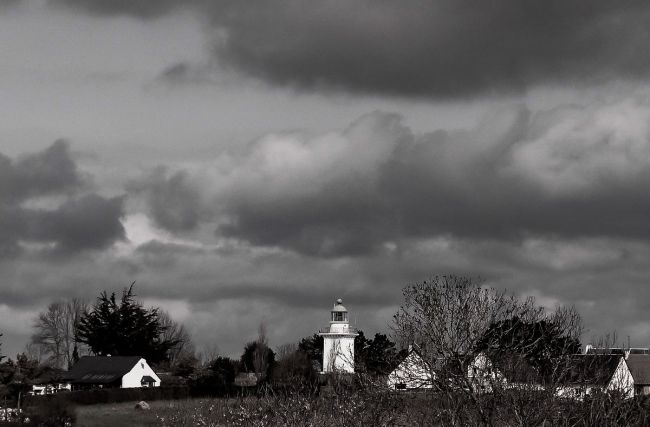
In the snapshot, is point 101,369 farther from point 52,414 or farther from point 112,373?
point 52,414

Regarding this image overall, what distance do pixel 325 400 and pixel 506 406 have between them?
17.6 meters

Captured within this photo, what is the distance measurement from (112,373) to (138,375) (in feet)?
8.14

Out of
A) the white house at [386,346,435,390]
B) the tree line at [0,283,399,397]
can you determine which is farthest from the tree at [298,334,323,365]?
the white house at [386,346,435,390]

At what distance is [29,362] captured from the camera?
67375 mm

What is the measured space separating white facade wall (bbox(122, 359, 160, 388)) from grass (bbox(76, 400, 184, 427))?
898 inches

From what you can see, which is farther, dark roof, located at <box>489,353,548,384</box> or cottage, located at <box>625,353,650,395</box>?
cottage, located at <box>625,353,650,395</box>

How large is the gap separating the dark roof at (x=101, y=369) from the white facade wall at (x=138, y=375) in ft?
1.26

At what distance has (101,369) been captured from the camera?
9644 cm

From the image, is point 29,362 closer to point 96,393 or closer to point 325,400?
point 96,393

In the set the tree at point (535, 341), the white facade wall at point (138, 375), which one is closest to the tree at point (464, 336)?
the tree at point (535, 341)

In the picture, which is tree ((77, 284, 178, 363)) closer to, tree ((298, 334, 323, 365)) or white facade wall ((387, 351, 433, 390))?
tree ((298, 334, 323, 365))

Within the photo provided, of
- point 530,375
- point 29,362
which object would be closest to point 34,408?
point 29,362

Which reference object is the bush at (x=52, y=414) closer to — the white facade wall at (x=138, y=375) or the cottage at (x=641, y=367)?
the white facade wall at (x=138, y=375)

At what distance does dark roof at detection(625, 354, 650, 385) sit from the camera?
77.8m
